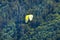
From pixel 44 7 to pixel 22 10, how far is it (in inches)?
63.2

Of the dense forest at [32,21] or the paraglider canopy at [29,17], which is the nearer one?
the dense forest at [32,21]

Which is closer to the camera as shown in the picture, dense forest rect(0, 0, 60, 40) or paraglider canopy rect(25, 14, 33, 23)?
dense forest rect(0, 0, 60, 40)

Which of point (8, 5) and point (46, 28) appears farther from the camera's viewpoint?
point (8, 5)

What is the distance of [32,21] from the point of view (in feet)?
77.4

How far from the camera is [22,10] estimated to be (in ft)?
80.8

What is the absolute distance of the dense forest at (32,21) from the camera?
2183 centimetres

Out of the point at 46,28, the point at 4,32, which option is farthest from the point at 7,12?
the point at 46,28

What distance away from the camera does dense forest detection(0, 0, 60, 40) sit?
21828mm

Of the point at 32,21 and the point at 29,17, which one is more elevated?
the point at 29,17

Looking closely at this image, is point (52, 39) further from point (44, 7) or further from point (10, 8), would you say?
point (10, 8)

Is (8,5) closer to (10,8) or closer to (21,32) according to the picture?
(10,8)

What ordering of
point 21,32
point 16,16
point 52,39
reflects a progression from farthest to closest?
point 16,16 → point 21,32 → point 52,39

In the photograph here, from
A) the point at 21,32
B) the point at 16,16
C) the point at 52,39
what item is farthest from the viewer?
the point at 16,16

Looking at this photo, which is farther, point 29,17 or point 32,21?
point 29,17
